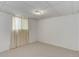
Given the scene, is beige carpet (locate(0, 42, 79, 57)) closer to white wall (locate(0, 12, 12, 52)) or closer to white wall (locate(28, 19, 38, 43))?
white wall (locate(0, 12, 12, 52))

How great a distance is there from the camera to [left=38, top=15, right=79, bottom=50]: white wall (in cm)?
460

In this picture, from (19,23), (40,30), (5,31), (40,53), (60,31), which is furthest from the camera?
(40,30)

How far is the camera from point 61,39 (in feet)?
17.8

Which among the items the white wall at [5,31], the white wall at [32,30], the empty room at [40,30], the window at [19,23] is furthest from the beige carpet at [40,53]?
the white wall at [32,30]

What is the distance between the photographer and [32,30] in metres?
7.33

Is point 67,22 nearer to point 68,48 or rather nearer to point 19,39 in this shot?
point 68,48

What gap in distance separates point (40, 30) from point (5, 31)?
3.57 m

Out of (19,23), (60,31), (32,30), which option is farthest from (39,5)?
(32,30)

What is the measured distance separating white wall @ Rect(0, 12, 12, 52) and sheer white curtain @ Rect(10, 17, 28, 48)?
409mm

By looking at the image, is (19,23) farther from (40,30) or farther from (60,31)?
(60,31)

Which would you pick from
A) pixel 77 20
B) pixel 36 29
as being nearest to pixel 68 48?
pixel 77 20

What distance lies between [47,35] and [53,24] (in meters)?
1.09

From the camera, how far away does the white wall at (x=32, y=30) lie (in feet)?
23.2

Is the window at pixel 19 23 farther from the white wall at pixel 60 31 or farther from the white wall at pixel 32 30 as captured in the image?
the white wall at pixel 60 31
